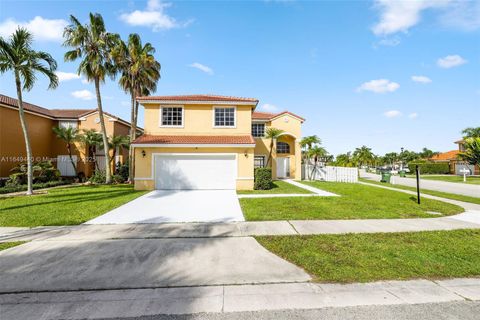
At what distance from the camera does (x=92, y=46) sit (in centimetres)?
1633

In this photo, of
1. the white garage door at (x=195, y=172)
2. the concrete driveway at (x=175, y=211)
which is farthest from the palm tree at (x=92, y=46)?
the concrete driveway at (x=175, y=211)

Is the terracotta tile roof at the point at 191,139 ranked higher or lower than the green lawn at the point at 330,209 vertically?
higher

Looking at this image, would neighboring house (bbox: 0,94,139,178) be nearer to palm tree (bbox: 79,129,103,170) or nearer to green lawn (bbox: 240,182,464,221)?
palm tree (bbox: 79,129,103,170)

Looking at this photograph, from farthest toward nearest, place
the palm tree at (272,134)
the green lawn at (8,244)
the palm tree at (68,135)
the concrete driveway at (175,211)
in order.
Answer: the palm tree at (68,135) < the palm tree at (272,134) < the concrete driveway at (175,211) < the green lawn at (8,244)

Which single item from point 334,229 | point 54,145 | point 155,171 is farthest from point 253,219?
point 54,145

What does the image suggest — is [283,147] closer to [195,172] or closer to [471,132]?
[195,172]

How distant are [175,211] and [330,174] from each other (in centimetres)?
1776

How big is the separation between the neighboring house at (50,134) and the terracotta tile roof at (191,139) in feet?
28.7

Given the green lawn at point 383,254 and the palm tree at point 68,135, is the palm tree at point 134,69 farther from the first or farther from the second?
the green lawn at point 383,254

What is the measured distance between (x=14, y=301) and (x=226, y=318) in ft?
10.7

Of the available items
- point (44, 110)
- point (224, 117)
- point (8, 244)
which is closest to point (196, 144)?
point (224, 117)

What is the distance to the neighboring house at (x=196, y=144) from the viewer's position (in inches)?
590

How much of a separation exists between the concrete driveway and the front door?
1124 cm

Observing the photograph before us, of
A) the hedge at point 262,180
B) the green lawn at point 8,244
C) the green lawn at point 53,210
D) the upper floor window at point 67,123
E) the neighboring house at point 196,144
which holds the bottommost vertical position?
the green lawn at point 8,244
